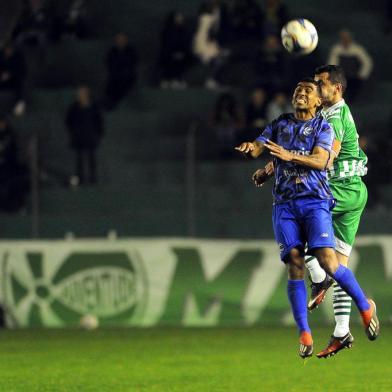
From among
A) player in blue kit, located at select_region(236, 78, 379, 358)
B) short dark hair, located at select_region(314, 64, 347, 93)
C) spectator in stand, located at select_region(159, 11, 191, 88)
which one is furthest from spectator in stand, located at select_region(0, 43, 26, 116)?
player in blue kit, located at select_region(236, 78, 379, 358)

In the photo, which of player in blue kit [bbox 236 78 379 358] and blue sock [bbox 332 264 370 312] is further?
blue sock [bbox 332 264 370 312]

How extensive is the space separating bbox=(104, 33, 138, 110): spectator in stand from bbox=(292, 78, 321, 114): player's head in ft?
40.1

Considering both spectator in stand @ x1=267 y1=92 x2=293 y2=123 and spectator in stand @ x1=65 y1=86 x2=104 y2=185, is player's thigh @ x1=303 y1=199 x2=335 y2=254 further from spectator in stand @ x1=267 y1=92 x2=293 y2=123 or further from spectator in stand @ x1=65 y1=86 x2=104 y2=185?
spectator in stand @ x1=65 y1=86 x2=104 y2=185

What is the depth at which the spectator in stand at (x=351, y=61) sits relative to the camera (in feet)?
74.7

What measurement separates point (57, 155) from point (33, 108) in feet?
9.19

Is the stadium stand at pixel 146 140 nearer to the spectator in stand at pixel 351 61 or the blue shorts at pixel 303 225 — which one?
the spectator in stand at pixel 351 61

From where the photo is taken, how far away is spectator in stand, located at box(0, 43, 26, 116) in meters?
23.4

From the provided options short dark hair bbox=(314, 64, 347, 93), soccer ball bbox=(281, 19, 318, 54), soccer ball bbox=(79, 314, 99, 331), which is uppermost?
soccer ball bbox=(281, 19, 318, 54)

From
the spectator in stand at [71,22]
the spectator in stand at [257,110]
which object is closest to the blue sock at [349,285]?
the spectator in stand at [257,110]

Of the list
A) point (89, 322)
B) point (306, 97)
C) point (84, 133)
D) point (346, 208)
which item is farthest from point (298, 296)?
Answer: point (84, 133)

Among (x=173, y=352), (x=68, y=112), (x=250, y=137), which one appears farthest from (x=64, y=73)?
(x=173, y=352)

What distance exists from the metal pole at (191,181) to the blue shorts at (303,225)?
8.00 meters

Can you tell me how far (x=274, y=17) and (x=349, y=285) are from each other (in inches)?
495

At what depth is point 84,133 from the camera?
838 inches
